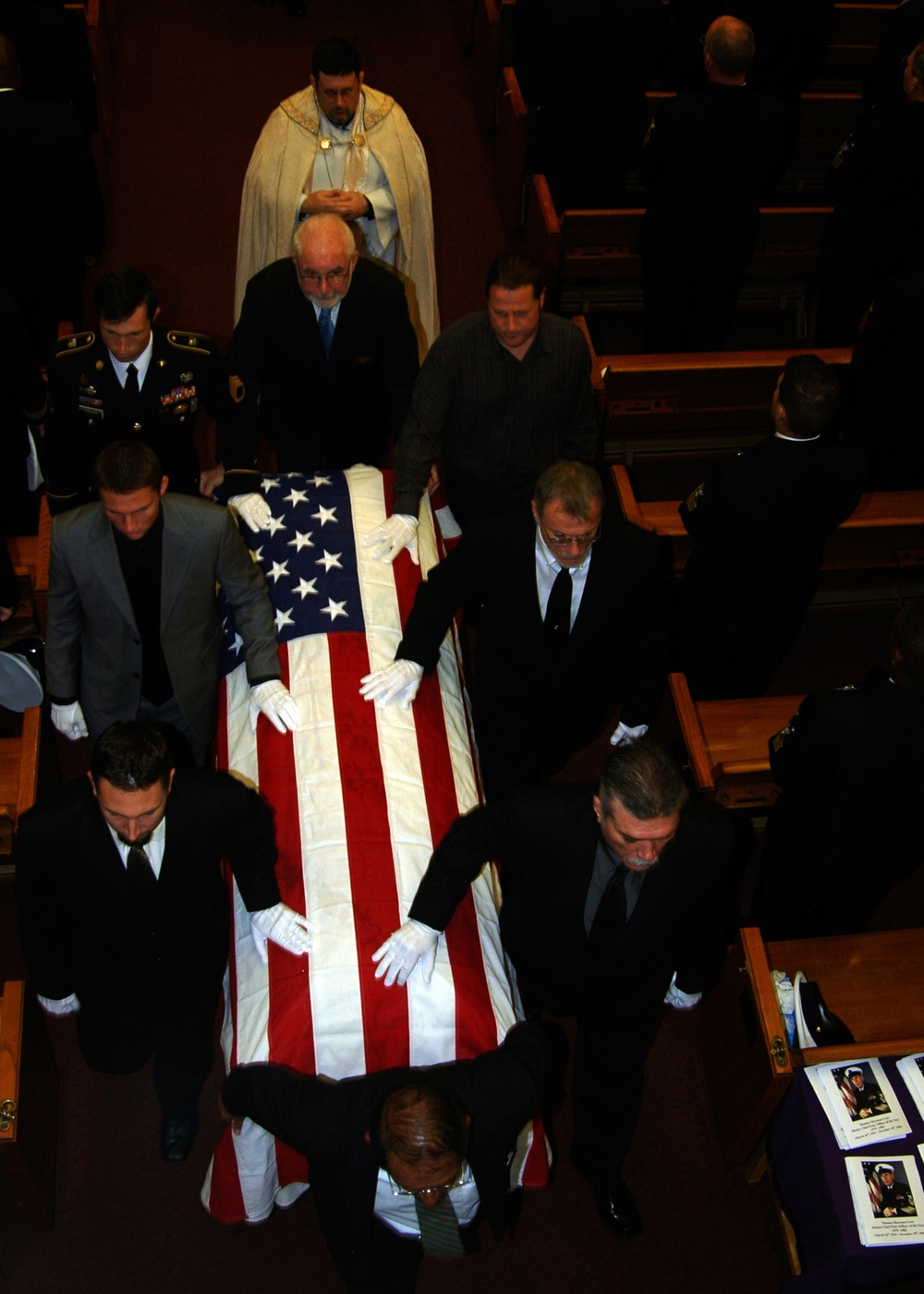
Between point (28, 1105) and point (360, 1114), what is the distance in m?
1.23

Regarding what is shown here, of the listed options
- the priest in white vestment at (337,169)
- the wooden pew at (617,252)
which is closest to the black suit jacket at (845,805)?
the priest in white vestment at (337,169)

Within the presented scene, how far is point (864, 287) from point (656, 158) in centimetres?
116

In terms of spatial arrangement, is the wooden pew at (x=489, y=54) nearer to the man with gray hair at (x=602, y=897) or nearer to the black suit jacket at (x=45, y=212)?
the black suit jacket at (x=45, y=212)

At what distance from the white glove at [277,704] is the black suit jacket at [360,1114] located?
103cm

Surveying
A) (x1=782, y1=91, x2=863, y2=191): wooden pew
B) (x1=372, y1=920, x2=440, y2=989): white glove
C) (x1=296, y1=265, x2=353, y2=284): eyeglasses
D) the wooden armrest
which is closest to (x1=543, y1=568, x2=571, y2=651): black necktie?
the wooden armrest

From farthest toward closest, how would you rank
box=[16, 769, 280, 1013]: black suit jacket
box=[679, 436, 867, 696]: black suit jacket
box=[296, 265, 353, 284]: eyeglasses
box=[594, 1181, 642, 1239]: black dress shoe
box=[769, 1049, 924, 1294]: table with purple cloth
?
box=[296, 265, 353, 284]: eyeglasses, box=[679, 436, 867, 696]: black suit jacket, box=[594, 1181, 642, 1239]: black dress shoe, box=[769, 1049, 924, 1294]: table with purple cloth, box=[16, 769, 280, 1013]: black suit jacket

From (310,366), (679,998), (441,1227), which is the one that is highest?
(310,366)

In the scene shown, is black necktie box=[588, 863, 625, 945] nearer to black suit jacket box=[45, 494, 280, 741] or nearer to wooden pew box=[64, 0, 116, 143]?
black suit jacket box=[45, 494, 280, 741]

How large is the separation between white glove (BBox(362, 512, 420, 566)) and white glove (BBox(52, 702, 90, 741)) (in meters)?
1.09

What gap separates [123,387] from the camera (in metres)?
3.75

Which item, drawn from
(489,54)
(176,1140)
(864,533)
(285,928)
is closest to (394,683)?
(285,928)

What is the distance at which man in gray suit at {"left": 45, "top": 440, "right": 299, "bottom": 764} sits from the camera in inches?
126

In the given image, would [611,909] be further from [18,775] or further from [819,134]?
[819,134]

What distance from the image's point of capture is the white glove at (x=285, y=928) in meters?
3.00
